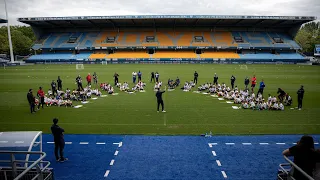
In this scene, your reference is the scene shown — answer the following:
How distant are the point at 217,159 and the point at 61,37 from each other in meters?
71.8

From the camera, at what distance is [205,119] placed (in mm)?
14398

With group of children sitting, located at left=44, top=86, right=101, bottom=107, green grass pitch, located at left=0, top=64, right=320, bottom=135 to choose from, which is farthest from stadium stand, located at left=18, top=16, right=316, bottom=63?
green grass pitch, located at left=0, top=64, right=320, bottom=135

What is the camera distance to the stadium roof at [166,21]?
59.6 m

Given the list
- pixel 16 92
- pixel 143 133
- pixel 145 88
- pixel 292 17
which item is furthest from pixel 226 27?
pixel 143 133

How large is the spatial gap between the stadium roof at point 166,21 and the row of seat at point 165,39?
2581mm

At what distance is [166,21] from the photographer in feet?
213

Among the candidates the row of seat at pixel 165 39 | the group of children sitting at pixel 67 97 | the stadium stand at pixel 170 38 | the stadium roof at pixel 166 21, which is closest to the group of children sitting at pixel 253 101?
the group of children sitting at pixel 67 97

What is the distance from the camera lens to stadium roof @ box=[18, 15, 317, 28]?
59.6m

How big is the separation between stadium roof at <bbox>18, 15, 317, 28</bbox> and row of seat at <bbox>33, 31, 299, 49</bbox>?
8.47ft

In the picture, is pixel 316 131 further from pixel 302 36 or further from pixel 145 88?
pixel 302 36

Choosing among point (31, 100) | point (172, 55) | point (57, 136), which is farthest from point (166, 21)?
point (57, 136)

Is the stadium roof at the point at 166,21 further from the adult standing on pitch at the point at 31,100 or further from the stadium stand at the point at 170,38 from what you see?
the adult standing on pitch at the point at 31,100

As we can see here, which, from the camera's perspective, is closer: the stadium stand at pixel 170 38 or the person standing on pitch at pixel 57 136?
the person standing on pitch at pixel 57 136

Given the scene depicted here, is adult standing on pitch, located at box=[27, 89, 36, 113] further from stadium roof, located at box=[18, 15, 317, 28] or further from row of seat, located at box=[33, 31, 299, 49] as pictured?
row of seat, located at box=[33, 31, 299, 49]
